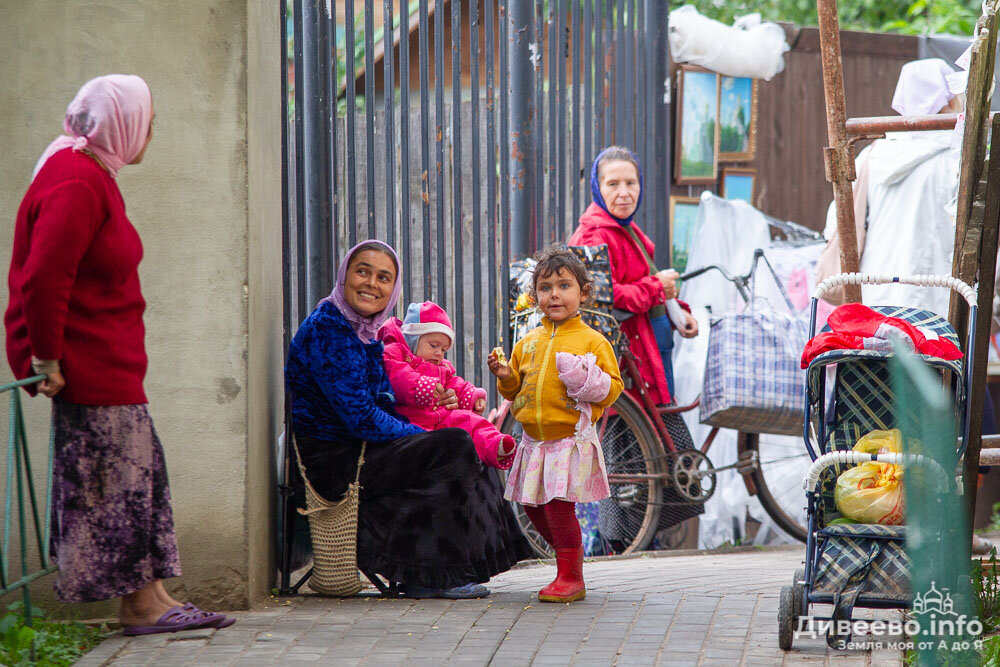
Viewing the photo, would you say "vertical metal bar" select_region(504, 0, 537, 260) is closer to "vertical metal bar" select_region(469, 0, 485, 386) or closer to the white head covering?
"vertical metal bar" select_region(469, 0, 485, 386)

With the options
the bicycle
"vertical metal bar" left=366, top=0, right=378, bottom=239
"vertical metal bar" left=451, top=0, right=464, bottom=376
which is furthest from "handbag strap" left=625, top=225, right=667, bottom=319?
"vertical metal bar" left=366, top=0, right=378, bottom=239

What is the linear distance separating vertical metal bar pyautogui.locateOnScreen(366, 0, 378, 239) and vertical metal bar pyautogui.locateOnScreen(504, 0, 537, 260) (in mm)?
1024

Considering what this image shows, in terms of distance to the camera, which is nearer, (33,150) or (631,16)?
(33,150)

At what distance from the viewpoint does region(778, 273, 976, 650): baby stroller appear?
393cm

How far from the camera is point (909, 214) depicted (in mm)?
7441

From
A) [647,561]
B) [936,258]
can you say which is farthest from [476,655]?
[936,258]

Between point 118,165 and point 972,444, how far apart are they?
3.06 meters

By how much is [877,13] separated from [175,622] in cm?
1240

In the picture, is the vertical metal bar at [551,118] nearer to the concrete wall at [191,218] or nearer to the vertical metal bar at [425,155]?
the vertical metal bar at [425,155]

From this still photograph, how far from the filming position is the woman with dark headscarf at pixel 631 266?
6488 mm

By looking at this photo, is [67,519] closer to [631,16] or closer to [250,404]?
[250,404]

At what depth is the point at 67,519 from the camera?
4098 mm

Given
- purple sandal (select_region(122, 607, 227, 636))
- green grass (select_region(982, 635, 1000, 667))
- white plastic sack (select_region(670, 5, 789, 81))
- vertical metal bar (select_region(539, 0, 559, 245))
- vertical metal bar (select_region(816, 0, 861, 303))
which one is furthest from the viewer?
white plastic sack (select_region(670, 5, 789, 81))

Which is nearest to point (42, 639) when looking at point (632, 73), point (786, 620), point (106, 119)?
point (106, 119)
